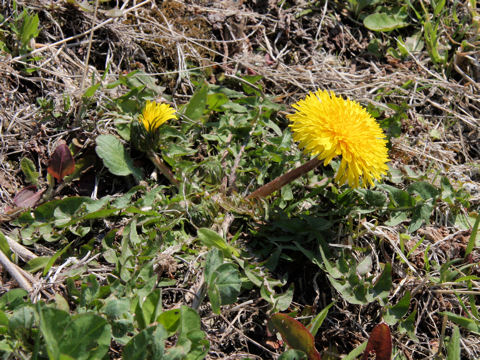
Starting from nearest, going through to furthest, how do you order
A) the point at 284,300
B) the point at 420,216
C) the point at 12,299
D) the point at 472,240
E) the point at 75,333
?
the point at 75,333
the point at 12,299
the point at 284,300
the point at 472,240
the point at 420,216

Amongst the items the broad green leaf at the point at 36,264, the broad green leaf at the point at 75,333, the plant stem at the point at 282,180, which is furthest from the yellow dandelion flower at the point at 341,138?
the broad green leaf at the point at 36,264

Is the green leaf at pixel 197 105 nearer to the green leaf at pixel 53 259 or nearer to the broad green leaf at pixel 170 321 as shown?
the green leaf at pixel 53 259

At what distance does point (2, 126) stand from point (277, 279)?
160 cm

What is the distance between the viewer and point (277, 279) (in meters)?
2.18

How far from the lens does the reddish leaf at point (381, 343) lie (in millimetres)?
1860

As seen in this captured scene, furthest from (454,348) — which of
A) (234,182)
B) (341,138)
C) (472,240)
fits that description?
(234,182)

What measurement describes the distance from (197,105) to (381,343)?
1515 millimetres

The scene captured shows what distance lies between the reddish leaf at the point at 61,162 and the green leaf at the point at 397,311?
1658mm

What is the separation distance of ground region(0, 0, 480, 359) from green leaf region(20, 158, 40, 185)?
1cm

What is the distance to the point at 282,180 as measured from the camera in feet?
7.34

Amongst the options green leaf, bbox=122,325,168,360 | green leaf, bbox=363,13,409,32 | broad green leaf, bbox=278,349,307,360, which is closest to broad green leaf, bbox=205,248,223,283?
green leaf, bbox=122,325,168,360

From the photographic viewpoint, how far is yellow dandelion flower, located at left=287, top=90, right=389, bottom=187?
6.21 feet

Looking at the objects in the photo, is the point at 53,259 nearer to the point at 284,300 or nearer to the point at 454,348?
the point at 284,300

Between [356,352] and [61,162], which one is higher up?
[61,162]
